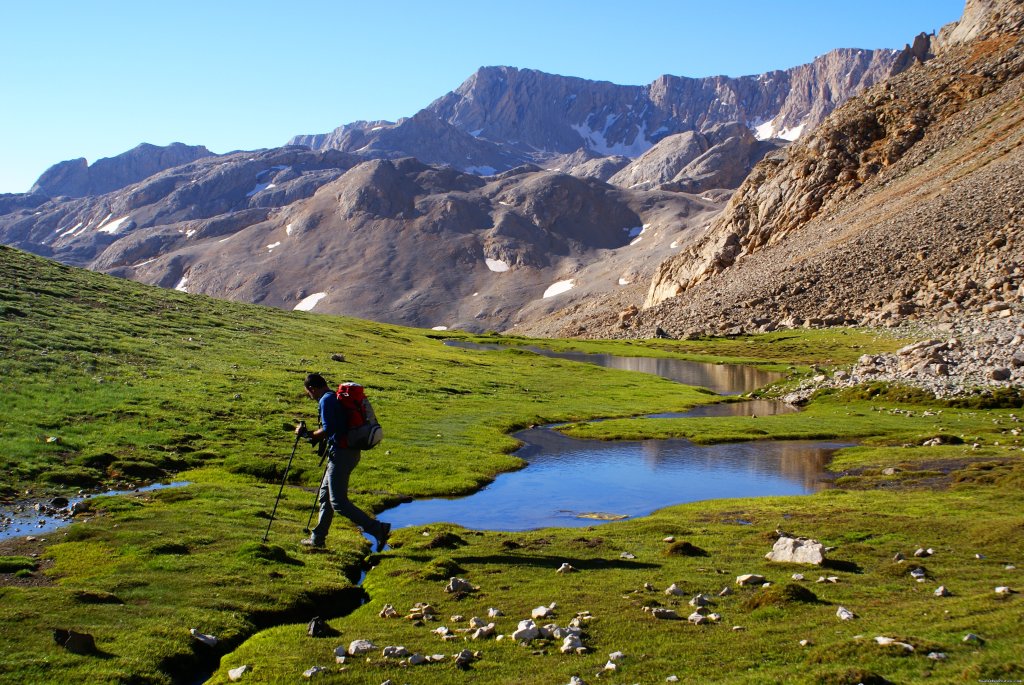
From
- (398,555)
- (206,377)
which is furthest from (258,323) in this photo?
(398,555)

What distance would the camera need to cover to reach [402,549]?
1998 centimetres

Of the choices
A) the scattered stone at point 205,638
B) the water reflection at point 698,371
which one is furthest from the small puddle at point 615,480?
the water reflection at point 698,371

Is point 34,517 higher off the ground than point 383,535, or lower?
lower

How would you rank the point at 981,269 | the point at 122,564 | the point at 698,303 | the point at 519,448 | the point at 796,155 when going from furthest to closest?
the point at 796,155
the point at 698,303
the point at 981,269
the point at 519,448
the point at 122,564

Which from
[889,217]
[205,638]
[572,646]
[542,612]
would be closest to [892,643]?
[572,646]

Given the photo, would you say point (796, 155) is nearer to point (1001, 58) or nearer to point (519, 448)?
point (1001, 58)

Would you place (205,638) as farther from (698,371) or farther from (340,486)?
(698,371)

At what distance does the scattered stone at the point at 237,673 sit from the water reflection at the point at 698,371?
194ft

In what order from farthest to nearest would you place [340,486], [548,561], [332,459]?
[340,486], [332,459], [548,561]

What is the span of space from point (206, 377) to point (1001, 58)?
490ft

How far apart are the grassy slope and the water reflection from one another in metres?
26.7

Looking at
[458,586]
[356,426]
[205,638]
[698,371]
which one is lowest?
[205,638]

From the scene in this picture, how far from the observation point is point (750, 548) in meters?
19.2

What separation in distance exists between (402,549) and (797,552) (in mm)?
9233
